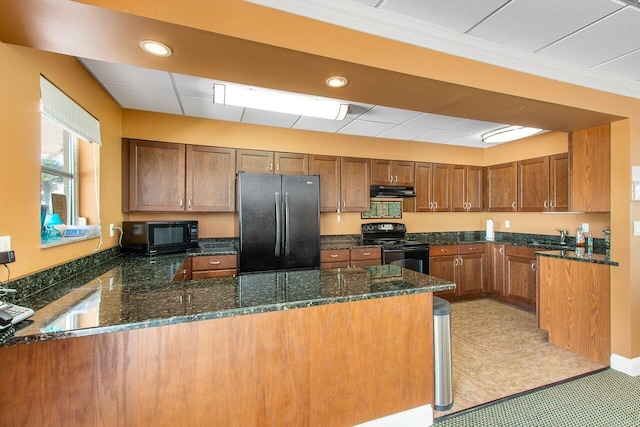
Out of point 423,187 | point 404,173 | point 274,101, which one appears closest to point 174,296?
point 274,101

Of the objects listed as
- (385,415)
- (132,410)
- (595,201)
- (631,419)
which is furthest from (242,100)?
(631,419)

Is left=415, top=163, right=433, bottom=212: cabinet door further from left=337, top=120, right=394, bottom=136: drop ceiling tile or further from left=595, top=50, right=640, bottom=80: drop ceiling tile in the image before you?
left=595, top=50, right=640, bottom=80: drop ceiling tile

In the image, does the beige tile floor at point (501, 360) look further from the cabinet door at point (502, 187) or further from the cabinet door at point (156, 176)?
the cabinet door at point (156, 176)

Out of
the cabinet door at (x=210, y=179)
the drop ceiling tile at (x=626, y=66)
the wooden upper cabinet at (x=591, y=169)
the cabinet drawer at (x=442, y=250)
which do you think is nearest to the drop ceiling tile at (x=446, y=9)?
the drop ceiling tile at (x=626, y=66)

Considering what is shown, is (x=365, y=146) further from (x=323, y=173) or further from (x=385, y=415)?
(x=385, y=415)

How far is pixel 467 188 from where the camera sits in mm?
4914

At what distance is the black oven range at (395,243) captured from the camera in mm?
4016

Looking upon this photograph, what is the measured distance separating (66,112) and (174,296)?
59.9 inches

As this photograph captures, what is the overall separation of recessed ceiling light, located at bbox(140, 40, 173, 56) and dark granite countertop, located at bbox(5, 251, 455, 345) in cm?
123

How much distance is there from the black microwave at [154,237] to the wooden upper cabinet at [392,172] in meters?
2.58

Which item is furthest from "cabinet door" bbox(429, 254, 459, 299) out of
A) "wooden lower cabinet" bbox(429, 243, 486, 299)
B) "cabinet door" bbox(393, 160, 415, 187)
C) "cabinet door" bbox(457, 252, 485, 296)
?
"cabinet door" bbox(393, 160, 415, 187)

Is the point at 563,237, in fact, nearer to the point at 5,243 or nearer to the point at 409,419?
the point at 409,419

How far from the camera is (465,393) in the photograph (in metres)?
2.19

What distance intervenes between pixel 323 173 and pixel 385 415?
292cm
